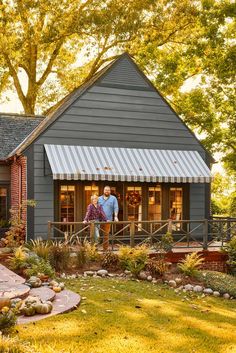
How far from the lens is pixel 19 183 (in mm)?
18781

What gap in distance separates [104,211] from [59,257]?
9.46 ft

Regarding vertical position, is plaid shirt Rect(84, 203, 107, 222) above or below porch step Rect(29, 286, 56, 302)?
above

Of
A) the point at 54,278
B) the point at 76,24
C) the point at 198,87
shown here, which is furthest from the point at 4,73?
the point at 54,278

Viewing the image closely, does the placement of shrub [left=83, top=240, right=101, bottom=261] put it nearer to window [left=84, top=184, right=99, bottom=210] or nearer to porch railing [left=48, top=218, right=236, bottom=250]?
porch railing [left=48, top=218, right=236, bottom=250]

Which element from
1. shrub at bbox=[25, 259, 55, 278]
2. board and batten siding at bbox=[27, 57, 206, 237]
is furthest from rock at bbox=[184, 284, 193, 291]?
board and batten siding at bbox=[27, 57, 206, 237]

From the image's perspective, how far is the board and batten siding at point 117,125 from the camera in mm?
17922

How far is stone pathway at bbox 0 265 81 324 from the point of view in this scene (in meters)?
8.86

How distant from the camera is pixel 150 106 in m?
19.5

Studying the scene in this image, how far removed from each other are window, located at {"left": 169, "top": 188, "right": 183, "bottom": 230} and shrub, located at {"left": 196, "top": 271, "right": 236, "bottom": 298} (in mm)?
5351

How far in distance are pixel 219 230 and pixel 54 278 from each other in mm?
6842

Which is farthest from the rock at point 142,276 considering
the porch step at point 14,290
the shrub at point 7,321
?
the shrub at point 7,321

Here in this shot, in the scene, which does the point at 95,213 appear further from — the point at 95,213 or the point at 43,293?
the point at 43,293

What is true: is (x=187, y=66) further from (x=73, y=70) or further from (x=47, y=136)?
(x=47, y=136)

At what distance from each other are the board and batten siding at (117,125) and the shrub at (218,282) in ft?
19.1
